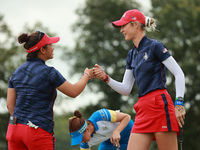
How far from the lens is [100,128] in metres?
5.45

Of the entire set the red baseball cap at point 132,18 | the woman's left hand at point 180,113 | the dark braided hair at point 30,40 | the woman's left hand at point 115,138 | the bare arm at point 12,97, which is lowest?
the woman's left hand at point 115,138

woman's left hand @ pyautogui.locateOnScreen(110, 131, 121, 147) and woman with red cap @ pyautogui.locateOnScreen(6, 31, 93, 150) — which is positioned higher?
woman with red cap @ pyautogui.locateOnScreen(6, 31, 93, 150)

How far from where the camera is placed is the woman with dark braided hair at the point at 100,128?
5234mm

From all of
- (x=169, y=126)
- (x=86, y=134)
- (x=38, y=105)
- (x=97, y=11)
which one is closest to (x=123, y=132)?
(x=86, y=134)

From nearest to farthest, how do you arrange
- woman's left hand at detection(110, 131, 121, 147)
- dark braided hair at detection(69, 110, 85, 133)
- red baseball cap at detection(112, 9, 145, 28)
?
red baseball cap at detection(112, 9, 145, 28), woman's left hand at detection(110, 131, 121, 147), dark braided hair at detection(69, 110, 85, 133)

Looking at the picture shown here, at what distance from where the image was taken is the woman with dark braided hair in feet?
17.2

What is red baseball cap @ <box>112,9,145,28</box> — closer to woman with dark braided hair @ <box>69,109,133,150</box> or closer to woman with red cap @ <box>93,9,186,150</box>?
woman with red cap @ <box>93,9,186,150</box>

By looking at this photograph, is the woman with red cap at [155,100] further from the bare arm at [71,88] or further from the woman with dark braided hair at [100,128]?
the woman with dark braided hair at [100,128]

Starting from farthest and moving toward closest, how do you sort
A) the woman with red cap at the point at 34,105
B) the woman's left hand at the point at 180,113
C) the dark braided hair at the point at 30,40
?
the dark braided hair at the point at 30,40
the woman's left hand at the point at 180,113
the woman with red cap at the point at 34,105

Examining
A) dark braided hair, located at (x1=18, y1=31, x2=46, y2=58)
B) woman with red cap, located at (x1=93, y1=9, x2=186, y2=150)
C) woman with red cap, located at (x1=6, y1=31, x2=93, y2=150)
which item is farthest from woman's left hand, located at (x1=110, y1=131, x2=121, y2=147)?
dark braided hair, located at (x1=18, y1=31, x2=46, y2=58)

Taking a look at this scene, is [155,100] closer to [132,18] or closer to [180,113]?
[180,113]

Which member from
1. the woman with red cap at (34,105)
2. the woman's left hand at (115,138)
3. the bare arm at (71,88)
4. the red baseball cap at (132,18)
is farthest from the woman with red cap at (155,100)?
the woman's left hand at (115,138)

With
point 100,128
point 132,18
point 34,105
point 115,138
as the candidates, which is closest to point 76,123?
point 100,128

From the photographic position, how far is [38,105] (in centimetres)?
362
